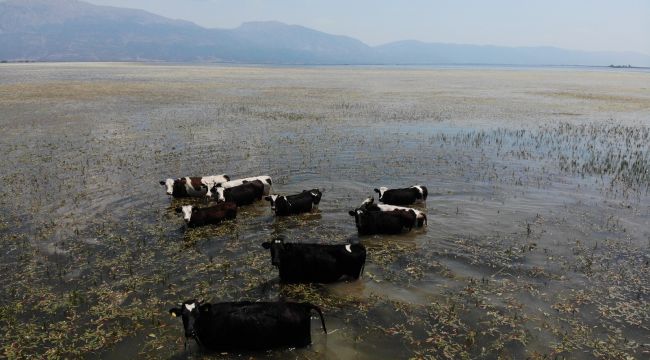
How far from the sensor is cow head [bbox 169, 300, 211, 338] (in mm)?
7896

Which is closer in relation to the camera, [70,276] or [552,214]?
[70,276]

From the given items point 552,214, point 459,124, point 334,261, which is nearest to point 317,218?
point 334,261

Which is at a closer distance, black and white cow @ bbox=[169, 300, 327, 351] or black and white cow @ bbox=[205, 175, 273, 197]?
black and white cow @ bbox=[169, 300, 327, 351]

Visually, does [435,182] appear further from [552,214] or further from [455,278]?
[455,278]

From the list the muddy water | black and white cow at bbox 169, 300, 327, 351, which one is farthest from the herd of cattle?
the muddy water

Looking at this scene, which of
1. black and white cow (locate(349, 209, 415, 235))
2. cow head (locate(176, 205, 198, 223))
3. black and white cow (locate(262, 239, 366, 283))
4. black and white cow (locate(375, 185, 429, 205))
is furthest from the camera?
black and white cow (locate(375, 185, 429, 205))

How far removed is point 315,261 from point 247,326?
276 cm

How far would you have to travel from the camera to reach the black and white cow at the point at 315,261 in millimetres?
10250

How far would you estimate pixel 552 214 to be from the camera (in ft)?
47.9

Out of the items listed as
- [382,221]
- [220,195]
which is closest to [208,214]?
[220,195]

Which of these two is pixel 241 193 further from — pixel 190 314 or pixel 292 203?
pixel 190 314

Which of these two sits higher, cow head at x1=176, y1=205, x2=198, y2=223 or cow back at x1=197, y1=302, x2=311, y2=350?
cow head at x1=176, y1=205, x2=198, y2=223

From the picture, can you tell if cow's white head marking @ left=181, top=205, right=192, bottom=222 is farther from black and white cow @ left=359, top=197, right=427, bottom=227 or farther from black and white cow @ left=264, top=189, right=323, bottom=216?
black and white cow @ left=359, top=197, right=427, bottom=227

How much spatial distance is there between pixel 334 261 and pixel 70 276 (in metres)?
5.84
